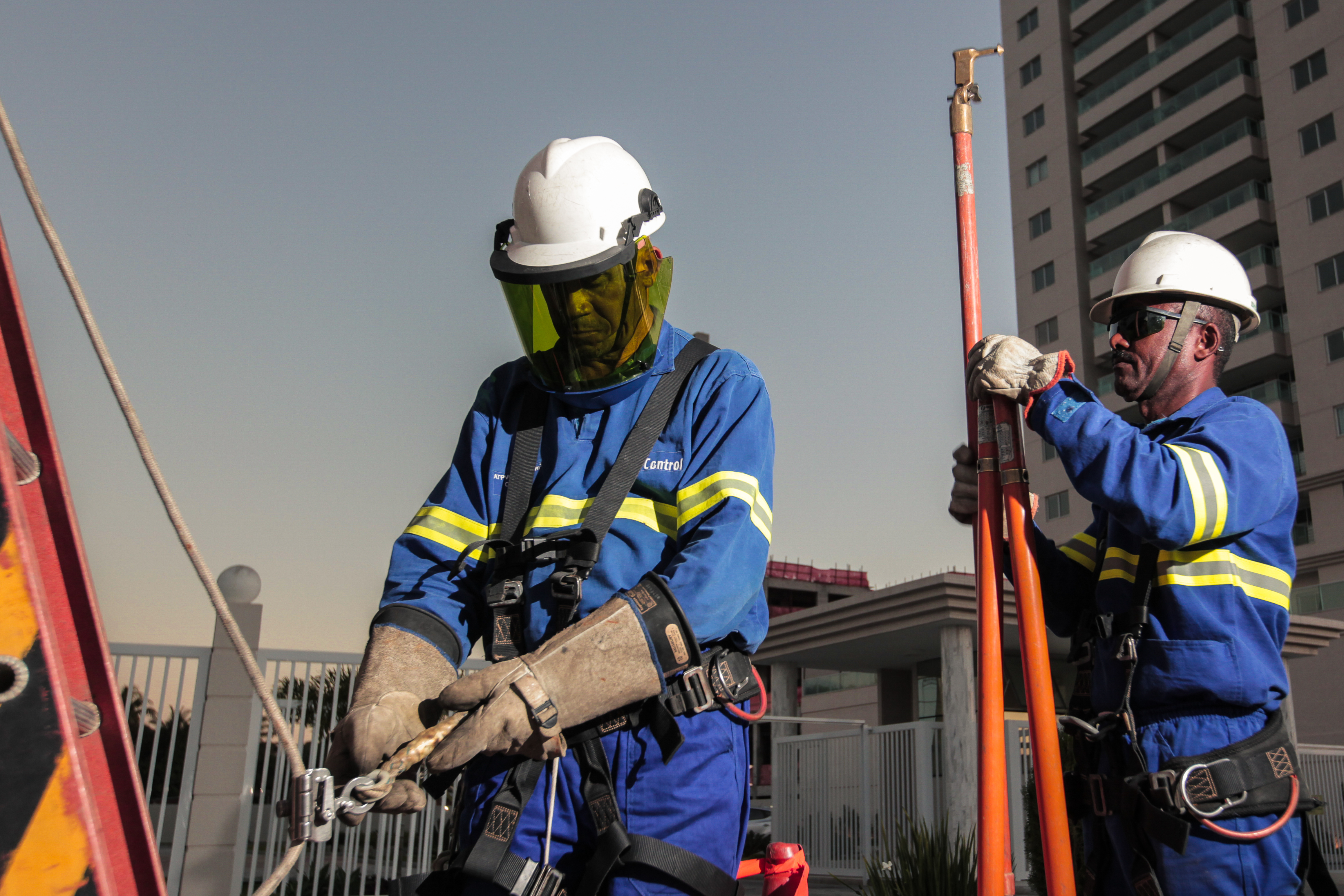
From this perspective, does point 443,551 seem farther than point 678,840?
Yes

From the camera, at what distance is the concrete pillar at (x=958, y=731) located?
15195 mm

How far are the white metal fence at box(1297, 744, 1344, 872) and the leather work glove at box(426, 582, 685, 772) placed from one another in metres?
19.5

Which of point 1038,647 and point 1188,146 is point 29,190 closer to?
point 1038,647

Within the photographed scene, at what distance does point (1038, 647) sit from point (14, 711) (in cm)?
238

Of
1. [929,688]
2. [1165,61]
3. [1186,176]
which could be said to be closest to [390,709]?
[929,688]

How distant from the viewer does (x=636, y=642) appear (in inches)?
92.4

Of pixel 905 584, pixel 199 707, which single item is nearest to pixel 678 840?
pixel 199 707

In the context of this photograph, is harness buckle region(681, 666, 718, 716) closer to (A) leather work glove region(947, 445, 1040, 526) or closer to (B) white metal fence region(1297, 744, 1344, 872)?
(A) leather work glove region(947, 445, 1040, 526)

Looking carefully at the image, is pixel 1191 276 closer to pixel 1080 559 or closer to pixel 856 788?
pixel 1080 559

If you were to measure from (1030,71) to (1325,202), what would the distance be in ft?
62.5

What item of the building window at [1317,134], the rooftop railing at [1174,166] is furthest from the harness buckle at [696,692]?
the rooftop railing at [1174,166]

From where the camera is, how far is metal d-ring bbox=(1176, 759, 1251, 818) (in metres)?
2.71

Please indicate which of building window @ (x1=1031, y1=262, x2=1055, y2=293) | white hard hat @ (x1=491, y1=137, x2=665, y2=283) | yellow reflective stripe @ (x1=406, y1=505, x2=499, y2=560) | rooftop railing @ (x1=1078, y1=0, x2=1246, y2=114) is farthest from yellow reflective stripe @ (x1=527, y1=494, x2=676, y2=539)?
building window @ (x1=1031, y1=262, x2=1055, y2=293)

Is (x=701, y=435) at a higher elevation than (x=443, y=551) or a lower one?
higher
